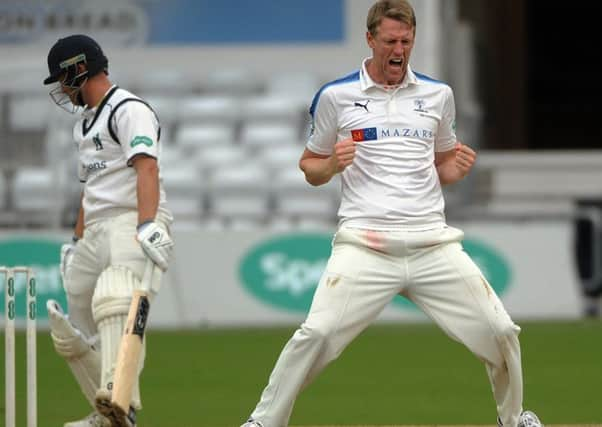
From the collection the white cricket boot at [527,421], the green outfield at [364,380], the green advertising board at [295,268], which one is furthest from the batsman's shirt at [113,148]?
the green advertising board at [295,268]

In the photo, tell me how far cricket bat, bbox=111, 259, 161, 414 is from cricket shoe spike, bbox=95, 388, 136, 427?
0.08 ft

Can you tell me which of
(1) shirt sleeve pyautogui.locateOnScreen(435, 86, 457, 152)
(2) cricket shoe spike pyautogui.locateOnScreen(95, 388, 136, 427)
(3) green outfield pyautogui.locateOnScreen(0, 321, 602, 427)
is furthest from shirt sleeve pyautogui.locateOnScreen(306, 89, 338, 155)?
(3) green outfield pyautogui.locateOnScreen(0, 321, 602, 427)

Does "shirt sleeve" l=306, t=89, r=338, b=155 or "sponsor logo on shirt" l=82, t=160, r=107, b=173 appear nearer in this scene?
"shirt sleeve" l=306, t=89, r=338, b=155

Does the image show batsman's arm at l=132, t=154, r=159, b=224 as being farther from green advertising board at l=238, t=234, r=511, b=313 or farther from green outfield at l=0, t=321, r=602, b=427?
green advertising board at l=238, t=234, r=511, b=313

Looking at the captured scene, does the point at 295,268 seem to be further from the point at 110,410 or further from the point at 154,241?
the point at 110,410

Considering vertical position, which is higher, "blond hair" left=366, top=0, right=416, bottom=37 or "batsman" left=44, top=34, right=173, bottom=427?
"blond hair" left=366, top=0, right=416, bottom=37

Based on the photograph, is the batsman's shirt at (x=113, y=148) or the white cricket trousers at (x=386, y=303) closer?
the white cricket trousers at (x=386, y=303)

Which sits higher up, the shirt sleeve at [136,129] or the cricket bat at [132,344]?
the shirt sleeve at [136,129]

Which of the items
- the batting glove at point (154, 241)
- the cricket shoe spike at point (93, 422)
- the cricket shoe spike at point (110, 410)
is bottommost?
the cricket shoe spike at point (93, 422)

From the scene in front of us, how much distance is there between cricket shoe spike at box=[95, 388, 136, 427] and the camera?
6647 millimetres

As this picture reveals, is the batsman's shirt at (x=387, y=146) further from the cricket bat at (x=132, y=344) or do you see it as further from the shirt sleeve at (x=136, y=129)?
the cricket bat at (x=132, y=344)

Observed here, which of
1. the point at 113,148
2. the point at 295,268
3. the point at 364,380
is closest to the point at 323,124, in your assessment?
the point at 113,148

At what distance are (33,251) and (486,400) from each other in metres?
6.41

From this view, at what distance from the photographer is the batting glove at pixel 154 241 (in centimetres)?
688
